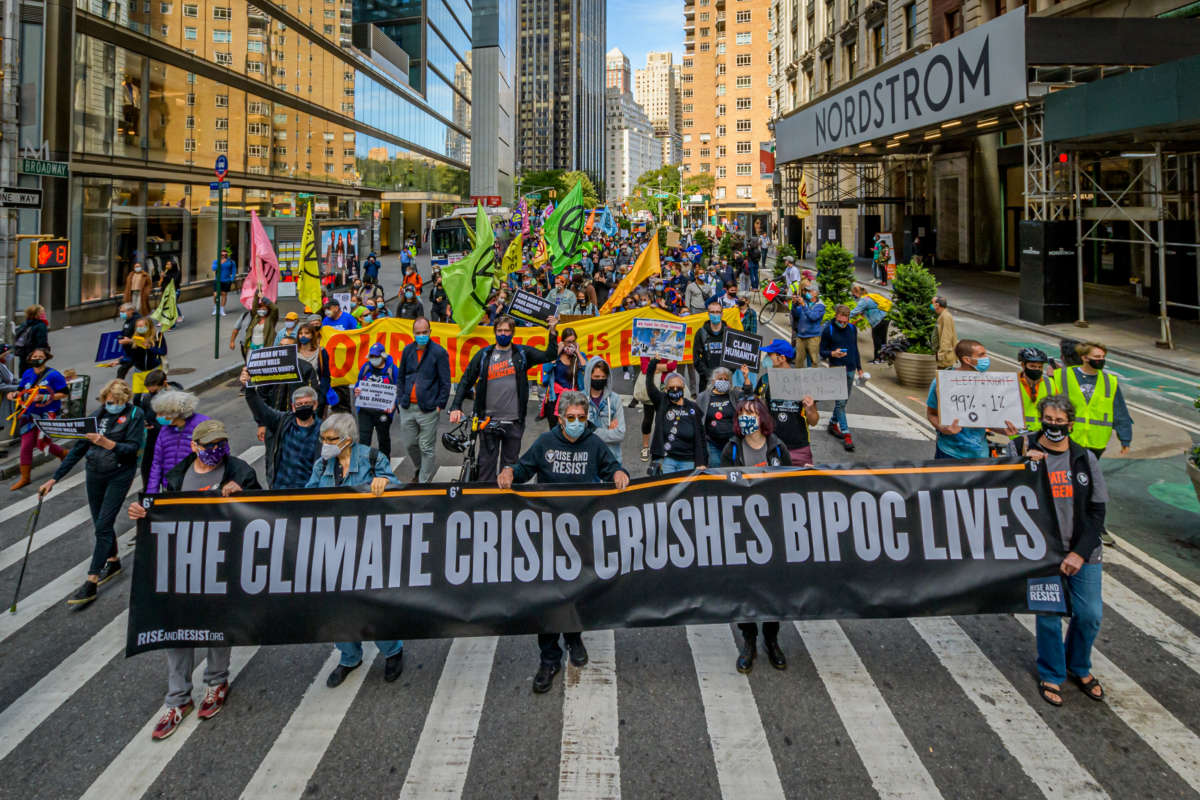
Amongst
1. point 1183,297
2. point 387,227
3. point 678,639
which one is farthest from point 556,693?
point 387,227

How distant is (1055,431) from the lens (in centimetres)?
511

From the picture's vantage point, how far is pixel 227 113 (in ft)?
99.2

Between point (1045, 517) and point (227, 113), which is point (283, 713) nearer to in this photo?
point (1045, 517)

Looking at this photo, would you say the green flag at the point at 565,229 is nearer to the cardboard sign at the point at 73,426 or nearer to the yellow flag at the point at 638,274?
the yellow flag at the point at 638,274

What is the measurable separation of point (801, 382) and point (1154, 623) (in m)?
3.49

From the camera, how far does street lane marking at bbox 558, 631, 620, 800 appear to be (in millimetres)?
4344

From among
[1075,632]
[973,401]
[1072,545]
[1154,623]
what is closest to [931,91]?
[973,401]

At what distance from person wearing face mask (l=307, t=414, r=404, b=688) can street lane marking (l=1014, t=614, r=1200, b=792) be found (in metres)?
4.94

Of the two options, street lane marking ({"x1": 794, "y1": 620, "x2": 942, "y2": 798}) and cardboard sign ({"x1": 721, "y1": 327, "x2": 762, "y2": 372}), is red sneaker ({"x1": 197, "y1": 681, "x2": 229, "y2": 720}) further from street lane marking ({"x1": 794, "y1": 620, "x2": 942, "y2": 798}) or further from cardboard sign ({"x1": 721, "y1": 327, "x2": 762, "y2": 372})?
cardboard sign ({"x1": 721, "y1": 327, "x2": 762, "y2": 372})

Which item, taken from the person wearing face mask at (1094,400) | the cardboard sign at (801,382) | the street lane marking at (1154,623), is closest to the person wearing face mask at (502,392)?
the cardboard sign at (801,382)

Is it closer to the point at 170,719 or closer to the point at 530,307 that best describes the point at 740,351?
the point at 530,307

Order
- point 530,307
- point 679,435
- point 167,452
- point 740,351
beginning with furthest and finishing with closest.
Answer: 1. point 530,307
2. point 740,351
3. point 679,435
4. point 167,452

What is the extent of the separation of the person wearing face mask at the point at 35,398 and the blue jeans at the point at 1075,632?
1080 cm

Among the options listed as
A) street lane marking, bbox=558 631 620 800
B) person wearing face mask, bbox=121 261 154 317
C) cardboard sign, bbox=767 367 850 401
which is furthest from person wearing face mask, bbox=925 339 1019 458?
person wearing face mask, bbox=121 261 154 317
